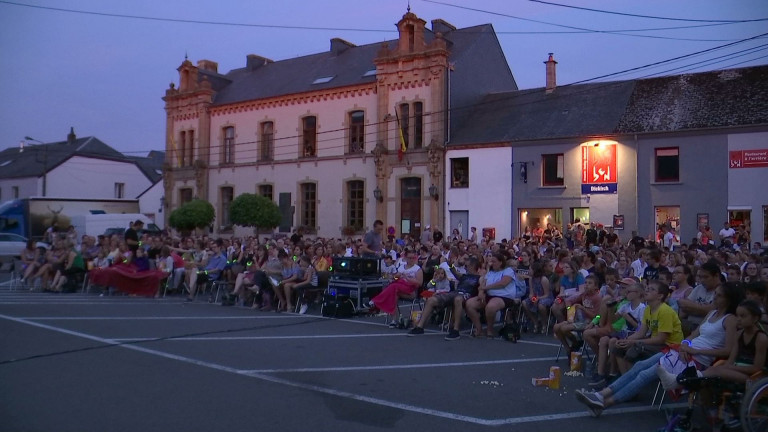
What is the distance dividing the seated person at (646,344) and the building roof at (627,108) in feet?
→ 62.1

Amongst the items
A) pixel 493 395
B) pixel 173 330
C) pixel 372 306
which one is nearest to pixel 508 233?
pixel 372 306

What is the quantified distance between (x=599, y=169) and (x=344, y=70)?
577 inches

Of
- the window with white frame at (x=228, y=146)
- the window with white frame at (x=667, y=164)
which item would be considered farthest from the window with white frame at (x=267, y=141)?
the window with white frame at (x=667, y=164)

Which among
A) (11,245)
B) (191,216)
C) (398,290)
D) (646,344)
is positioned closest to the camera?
(646,344)

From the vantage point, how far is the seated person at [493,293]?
11367 millimetres

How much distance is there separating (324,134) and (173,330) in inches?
911

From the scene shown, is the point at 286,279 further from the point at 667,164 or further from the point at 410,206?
the point at 667,164

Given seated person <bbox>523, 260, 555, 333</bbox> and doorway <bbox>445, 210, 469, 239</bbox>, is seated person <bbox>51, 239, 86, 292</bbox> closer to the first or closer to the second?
seated person <bbox>523, 260, 555, 333</bbox>

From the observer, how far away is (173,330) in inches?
454

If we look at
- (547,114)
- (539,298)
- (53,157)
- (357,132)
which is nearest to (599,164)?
(547,114)

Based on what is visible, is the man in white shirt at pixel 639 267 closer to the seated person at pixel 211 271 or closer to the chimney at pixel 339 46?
the seated person at pixel 211 271

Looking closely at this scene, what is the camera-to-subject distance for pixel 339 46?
37.4 metres

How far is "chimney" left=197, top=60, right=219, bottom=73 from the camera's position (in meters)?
43.8

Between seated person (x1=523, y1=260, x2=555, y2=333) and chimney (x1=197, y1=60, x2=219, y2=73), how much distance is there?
3607 cm
